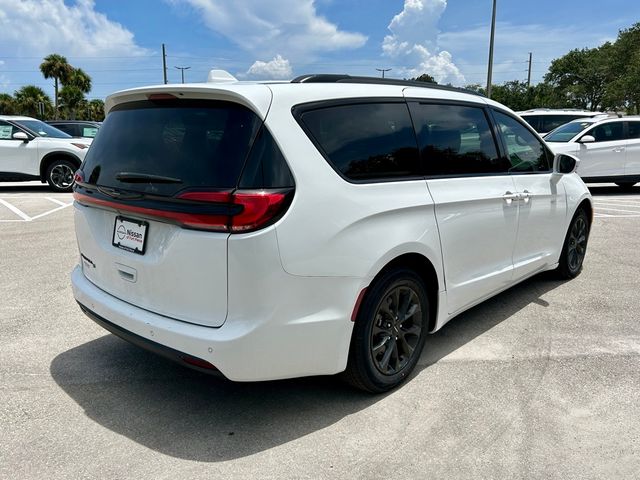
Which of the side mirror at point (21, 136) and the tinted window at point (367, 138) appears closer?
the tinted window at point (367, 138)

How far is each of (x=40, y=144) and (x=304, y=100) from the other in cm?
1095

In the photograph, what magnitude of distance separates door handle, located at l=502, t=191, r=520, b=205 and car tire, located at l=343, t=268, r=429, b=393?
3.73 ft

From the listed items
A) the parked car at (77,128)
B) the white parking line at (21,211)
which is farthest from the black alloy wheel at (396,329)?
the parked car at (77,128)

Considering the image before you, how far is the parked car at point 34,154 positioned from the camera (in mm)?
11555

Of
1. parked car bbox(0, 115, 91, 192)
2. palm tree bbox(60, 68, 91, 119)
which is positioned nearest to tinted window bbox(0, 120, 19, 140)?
parked car bbox(0, 115, 91, 192)

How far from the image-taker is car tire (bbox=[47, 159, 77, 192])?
38.8ft

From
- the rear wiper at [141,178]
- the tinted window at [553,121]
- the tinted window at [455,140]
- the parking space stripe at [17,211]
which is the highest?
the tinted window at [553,121]

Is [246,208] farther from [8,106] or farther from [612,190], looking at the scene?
[8,106]

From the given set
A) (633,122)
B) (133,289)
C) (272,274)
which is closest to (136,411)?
(133,289)

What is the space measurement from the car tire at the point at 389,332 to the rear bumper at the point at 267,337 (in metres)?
0.13

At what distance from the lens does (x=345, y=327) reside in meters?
2.76

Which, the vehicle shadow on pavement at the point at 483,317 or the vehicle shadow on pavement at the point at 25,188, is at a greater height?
the vehicle shadow on pavement at the point at 25,188

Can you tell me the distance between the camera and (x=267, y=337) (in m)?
2.49

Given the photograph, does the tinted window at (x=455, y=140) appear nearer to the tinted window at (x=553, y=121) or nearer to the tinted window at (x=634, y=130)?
the tinted window at (x=634, y=130)
